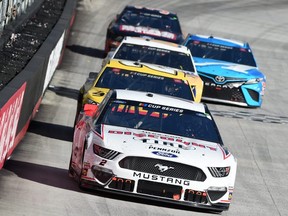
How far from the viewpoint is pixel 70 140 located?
16.5 m

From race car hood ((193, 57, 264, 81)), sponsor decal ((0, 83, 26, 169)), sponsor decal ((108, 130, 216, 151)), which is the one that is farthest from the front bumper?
race car hood ((193, 57, 264, 81))

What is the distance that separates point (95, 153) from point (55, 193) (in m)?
0.75

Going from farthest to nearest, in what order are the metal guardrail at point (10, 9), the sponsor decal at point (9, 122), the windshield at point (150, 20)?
the windshield at point (150, 20)
the metal guardrail at point (10, 9)
the sponsor decal at point (9, 122)

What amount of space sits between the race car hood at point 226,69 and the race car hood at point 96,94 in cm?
709

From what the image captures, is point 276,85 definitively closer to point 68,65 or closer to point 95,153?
point 68,65

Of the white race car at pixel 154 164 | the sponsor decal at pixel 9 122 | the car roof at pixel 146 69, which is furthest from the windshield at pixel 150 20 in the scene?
the white race car at pixel 154 164

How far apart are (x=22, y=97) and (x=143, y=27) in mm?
13187

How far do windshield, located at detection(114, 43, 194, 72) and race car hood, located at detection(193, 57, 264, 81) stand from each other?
2.35 meters

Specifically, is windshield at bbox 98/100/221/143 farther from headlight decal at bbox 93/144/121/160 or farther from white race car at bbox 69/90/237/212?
headlight decal at bbox 93/144/121/160

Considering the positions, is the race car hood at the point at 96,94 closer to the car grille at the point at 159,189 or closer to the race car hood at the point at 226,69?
the car grille at the point at 159,189

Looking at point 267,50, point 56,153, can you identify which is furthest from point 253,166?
point 267,50

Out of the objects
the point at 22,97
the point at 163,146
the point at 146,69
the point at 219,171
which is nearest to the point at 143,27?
the point at 146,69

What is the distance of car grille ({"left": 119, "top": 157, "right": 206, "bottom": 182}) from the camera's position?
12.0 meters

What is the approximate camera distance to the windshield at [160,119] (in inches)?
509
